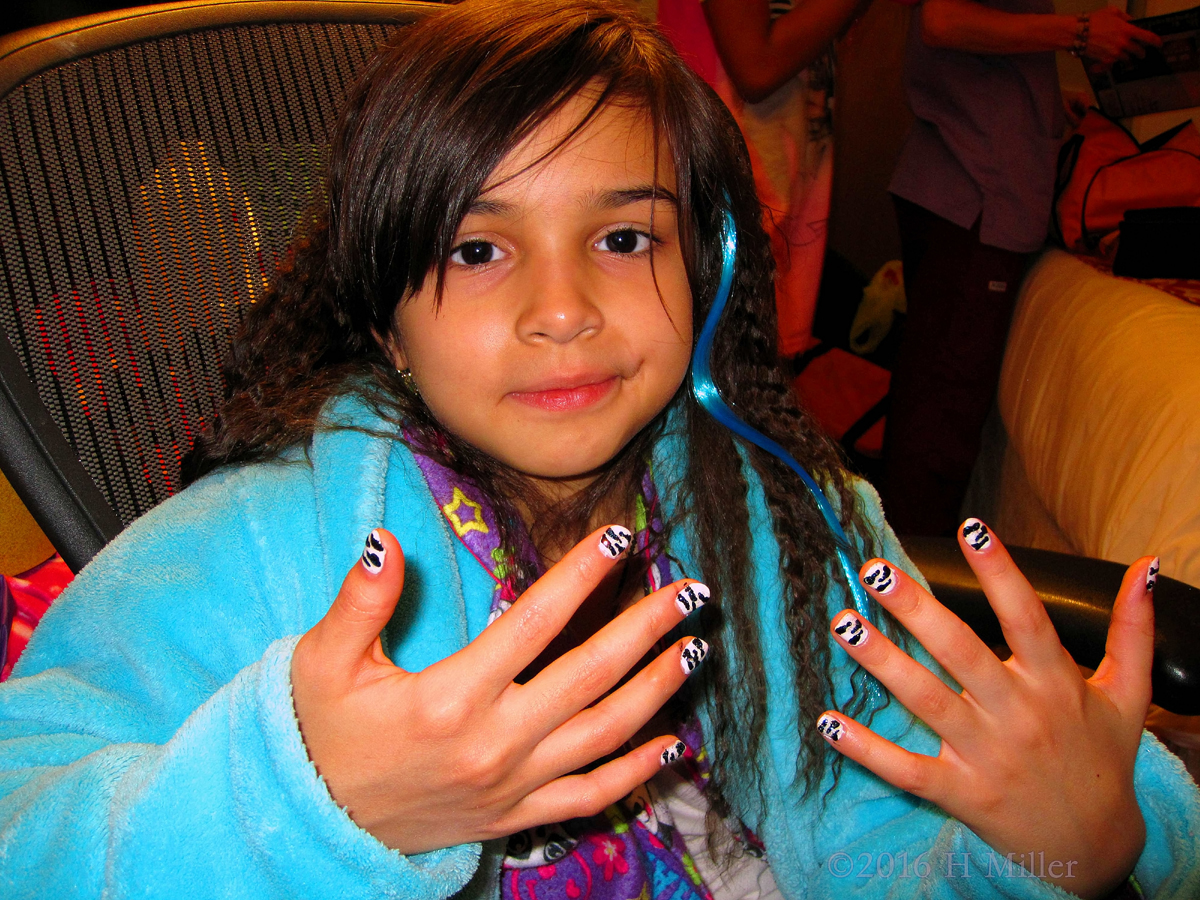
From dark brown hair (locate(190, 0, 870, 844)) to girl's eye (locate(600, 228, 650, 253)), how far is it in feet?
0.18

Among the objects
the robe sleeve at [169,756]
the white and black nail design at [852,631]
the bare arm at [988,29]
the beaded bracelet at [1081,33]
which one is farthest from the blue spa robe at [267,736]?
the beaded bracelet at [1081,33]

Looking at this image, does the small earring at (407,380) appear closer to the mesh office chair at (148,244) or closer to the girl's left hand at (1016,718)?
the mesh office chair at (148,244)

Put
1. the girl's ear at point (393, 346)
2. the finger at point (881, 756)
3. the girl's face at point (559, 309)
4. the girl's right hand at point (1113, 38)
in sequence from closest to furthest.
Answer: the finger at point (881, 756) < the girl's face at point (559, 309) < the girl's ear at point (393, 346) < the girl's right hand at point (1113, 38)

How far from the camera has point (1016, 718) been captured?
1.73ft

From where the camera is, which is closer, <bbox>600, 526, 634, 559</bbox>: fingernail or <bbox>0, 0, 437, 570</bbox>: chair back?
<bbox>600, 526, 634, 559</bbox>: fingernail

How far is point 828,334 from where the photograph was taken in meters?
2.87

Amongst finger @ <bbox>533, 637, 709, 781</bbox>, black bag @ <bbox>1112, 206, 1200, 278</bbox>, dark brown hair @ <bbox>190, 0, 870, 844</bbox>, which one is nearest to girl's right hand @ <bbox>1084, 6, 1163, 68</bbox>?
black bag @ <bbox>1112, 206, 1200, 278</bbox>

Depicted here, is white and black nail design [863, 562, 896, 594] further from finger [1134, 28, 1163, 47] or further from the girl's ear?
finger [1134, 28, 1163, 47]

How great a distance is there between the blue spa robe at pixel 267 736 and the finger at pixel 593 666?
11 cm

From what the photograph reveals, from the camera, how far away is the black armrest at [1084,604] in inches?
24.3

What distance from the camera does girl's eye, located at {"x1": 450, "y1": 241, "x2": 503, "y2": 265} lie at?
2.15 feet

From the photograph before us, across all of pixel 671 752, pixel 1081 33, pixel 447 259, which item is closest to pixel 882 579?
pixel 671 752

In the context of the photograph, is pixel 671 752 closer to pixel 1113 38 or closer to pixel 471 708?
pixel 471 708

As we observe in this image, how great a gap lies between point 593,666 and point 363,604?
12 centimetres
